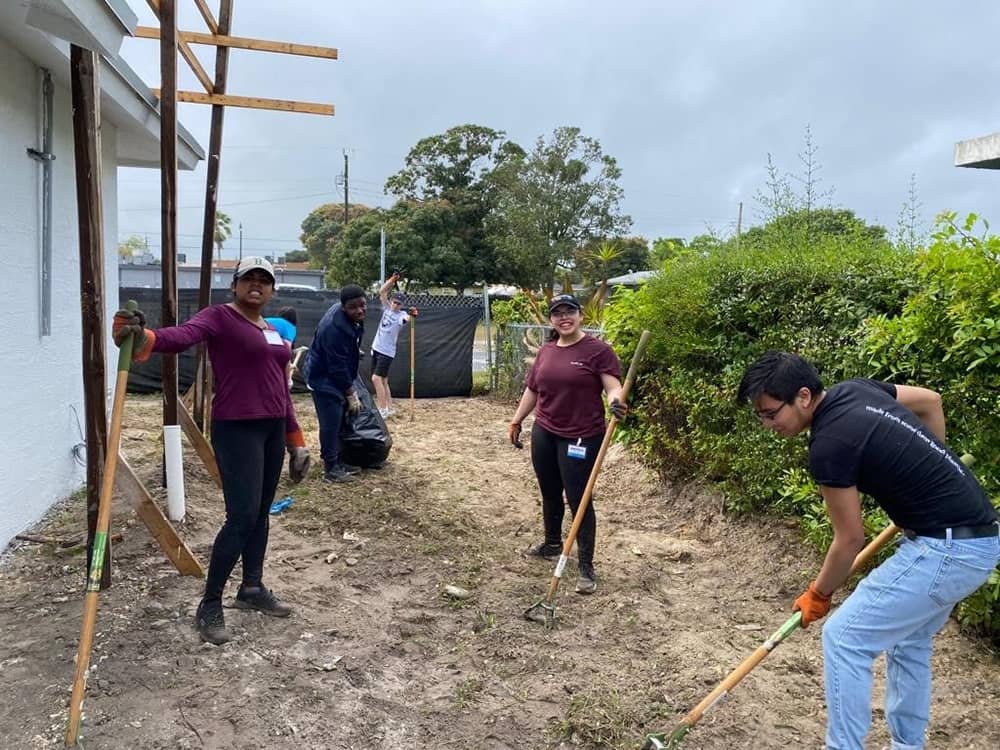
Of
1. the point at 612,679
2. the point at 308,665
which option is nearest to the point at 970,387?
the point at 612,679

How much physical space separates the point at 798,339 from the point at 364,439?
4.15 m

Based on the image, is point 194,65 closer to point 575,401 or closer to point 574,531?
point 575,401

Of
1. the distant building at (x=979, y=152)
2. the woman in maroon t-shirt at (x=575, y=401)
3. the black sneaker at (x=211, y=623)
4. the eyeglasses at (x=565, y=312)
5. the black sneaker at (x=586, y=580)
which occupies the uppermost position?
the distant building at (x=979, y=152)

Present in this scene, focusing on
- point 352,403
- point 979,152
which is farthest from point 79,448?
point 979,152

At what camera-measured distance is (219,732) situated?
114 inches

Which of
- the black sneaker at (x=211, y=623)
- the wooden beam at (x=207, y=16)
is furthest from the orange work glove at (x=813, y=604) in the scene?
the wooden beam at (x=207, y=16)

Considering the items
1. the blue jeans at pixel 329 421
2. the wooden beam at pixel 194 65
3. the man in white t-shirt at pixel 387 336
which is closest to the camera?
the wooden beam at pixel 194 65

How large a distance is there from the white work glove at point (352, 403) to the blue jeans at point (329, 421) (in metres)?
0.07

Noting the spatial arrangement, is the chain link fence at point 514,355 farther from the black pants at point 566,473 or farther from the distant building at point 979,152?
the distant building at point 979,152

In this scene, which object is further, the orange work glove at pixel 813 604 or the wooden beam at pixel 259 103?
the wooden beam at pixel 259 103

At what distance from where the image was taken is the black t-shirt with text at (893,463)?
7.87ft

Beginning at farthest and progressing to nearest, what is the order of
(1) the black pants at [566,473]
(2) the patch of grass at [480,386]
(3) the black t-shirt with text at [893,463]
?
1. (2) the patch of grass at [480,386]
2. (1) the black pants at [566,473]
3. (3) the black t-shirt with text at [893,463]

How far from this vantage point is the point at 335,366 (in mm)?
6711

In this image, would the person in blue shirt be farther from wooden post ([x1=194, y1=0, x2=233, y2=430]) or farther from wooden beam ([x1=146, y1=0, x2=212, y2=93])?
wooden beam ([x1=146, y1=0, x2=212, y2=93])
